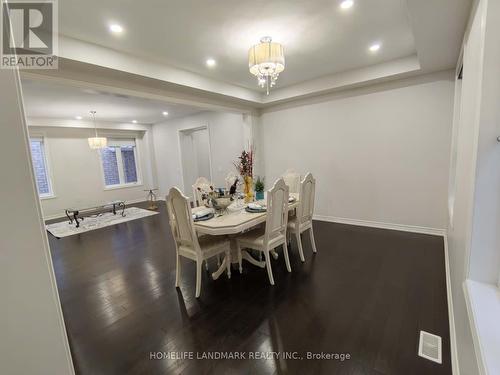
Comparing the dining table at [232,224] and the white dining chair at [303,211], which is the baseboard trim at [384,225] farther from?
the dining table at [232,224]

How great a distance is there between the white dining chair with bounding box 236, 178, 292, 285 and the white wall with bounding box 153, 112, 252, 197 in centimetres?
305

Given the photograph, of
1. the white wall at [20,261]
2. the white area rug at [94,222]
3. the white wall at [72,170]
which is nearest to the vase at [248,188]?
the white wall at [20,261]

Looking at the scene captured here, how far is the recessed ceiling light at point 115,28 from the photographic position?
231 centimetres

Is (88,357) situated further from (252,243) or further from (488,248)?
(488,248)

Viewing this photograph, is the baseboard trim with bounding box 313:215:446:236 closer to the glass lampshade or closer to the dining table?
the dining table

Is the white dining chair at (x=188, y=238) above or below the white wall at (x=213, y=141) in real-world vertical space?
below

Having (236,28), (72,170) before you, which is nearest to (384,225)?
(236,28)

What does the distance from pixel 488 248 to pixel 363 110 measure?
3548 mm

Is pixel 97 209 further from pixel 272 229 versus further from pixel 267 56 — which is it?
pixel 267 56

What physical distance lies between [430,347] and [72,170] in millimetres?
8338

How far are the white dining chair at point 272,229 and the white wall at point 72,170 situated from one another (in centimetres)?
597

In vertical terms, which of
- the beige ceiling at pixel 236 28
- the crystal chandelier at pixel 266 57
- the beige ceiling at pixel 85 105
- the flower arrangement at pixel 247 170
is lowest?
the flower arrangement at pixel 247 170

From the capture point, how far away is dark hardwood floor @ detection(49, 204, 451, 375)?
1625mm

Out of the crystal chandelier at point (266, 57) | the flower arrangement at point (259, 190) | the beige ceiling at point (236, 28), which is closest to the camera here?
the beige ceiling at point (236, 28)
